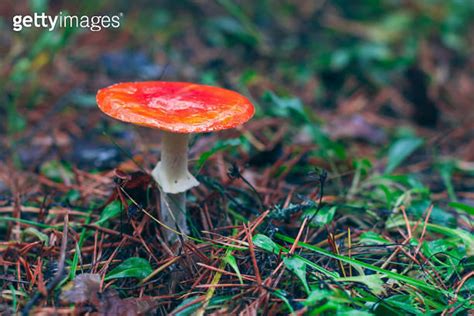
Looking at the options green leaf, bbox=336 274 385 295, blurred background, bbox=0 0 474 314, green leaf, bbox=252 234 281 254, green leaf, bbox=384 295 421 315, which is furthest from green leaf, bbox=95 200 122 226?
green leaf, bbox=384 295 421 315

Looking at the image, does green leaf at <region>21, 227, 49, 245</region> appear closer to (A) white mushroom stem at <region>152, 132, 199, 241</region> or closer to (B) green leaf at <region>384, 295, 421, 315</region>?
(A) white mushroom stem at <region>152, 132, 199, 241</region>

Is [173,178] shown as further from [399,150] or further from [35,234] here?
[399,150]

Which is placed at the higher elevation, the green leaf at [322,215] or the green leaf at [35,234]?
the green leaf at [322,215]

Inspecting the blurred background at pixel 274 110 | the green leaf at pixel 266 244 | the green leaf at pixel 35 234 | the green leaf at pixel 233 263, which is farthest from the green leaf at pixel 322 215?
the green leaf at pixel 35 234

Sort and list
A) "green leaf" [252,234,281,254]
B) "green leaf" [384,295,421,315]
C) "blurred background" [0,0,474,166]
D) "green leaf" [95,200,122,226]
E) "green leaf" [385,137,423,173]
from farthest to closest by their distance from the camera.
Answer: "blurred background" [0,0,474,166] → "green leaf" [385,137,423,173] → "green leaf" [95,200,122,226] → "green leaf" [252,234,281,254] → "green leaf" [384,295,421,315]

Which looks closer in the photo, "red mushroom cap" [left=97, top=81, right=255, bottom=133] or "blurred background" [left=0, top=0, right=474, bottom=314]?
"red mushroom cap" [left=97, top=81, right=255, bottom=133]

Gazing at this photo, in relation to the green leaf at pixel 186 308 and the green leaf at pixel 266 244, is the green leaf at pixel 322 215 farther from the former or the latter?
the green leaf at pixel 186 308

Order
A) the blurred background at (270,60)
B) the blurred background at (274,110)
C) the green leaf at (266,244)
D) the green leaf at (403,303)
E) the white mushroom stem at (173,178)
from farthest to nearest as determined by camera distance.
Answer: the blurred background at (270,60) < the blurred background at (274,110) < the white mushroom stem at (173,178) < the green leaf at (266,244) < the green leaf at (403,303)
